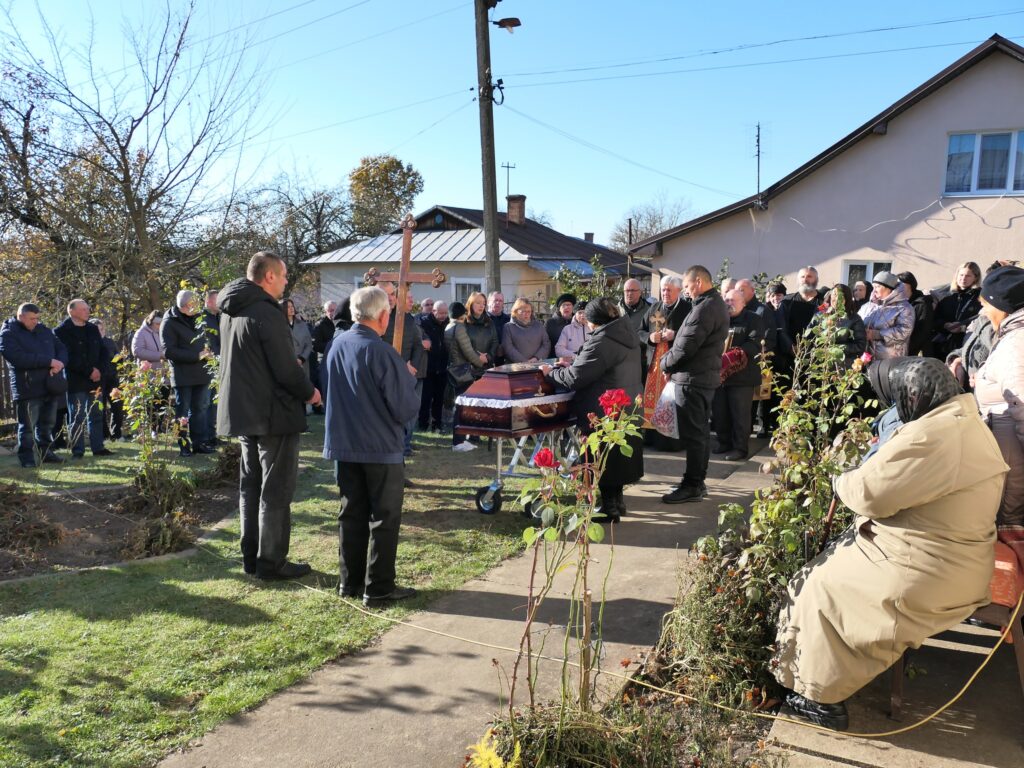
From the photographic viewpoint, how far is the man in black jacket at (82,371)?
9.22 metres

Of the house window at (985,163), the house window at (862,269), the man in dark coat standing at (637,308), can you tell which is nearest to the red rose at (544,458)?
the man in dark coat standing at (637,308)

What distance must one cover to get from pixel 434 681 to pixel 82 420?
7666 millimetres

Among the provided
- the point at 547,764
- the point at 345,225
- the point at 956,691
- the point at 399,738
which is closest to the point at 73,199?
the point at 399,738

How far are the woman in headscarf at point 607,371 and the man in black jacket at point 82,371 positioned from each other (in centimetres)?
632

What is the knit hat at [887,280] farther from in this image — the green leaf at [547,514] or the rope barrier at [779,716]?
the green leaf at [547,514]

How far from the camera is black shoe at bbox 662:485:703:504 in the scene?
6824 millimetres

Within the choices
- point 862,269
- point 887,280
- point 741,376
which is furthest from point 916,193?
point 741,376

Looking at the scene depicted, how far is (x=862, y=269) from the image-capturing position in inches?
699

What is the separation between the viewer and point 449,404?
11.9 metres

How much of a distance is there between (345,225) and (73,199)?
25276mm

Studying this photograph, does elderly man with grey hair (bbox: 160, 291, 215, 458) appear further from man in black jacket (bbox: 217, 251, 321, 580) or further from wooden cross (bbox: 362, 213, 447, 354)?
man in black jacket (bbox: 217, 251, 321, 580)

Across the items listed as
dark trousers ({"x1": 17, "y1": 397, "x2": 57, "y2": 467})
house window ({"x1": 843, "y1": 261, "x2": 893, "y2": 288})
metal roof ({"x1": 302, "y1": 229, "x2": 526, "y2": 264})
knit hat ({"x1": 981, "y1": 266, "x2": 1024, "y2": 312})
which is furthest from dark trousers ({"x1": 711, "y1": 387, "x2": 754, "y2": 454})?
metal roof ({"x1": 302, "y1": 229, "x2": 526, "y2": 264})

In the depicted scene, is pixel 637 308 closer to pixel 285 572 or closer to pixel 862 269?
pixel 285 572

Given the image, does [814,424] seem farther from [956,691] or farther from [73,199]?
[73,199]
